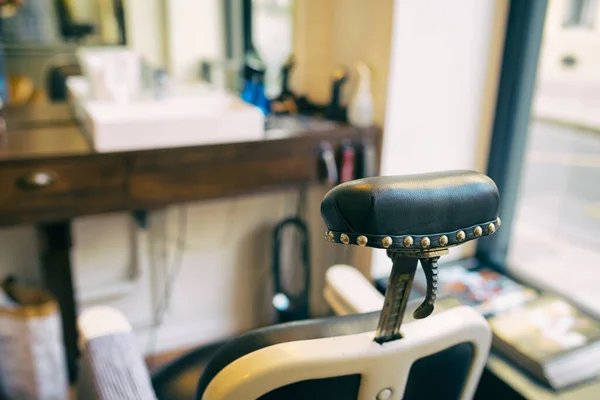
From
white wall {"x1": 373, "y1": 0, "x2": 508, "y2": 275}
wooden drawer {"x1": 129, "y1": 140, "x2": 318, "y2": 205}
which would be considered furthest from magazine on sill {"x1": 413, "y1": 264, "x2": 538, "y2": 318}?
wooden drawer {"x1": 129, "y1": 140, "x2": 318, "y2": 205}

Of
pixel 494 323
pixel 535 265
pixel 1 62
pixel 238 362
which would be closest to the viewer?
pixel 238 362

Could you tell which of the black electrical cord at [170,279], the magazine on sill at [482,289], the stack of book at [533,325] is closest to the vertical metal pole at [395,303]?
the stack of book at [533,325]

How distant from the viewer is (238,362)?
0.72 metres

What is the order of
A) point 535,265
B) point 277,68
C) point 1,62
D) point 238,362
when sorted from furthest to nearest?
point 277,68 < point 535,265 < point 1,62 < point 238,362

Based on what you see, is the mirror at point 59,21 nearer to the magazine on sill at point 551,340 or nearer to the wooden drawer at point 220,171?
the wooden drawer at point 220,171

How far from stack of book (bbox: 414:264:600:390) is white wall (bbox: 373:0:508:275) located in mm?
365

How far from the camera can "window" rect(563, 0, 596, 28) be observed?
5.45 feet

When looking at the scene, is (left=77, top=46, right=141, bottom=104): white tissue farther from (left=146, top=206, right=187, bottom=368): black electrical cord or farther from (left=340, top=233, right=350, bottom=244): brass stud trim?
(left=340, top=233, right=350, bottom=244): brass stud trim

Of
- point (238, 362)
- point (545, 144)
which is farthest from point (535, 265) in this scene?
point (238, 362)

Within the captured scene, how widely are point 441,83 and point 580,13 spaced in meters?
0.46

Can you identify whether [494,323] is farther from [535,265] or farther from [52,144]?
[52,144]

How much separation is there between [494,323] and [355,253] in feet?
2.22

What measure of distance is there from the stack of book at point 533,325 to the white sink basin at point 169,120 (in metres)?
0.75

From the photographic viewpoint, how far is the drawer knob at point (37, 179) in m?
1.42
